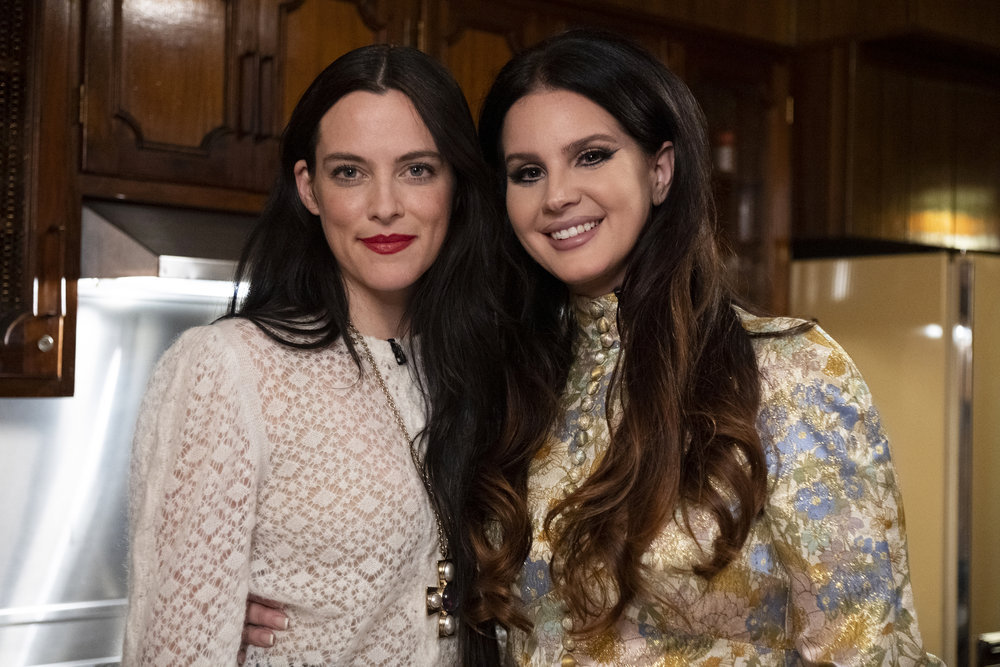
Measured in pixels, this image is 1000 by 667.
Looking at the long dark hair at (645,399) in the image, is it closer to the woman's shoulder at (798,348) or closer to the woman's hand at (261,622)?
the woman's shoulder at (798,348)

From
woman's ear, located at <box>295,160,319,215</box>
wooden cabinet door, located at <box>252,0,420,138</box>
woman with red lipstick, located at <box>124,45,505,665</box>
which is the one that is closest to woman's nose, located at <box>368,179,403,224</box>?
woman with red lipstick, located at <box>124,45,505,665</box>

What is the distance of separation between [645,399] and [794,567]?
0.27m

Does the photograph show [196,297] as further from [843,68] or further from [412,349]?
[843,68]

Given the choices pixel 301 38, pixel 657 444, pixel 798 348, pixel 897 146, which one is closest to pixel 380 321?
pixel 657 444

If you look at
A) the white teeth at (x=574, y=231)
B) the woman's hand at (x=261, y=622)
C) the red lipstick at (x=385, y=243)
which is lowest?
the woman's hand at (x=261, y=622)

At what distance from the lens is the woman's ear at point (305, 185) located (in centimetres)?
152

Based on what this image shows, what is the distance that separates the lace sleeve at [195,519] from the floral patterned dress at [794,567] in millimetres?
381

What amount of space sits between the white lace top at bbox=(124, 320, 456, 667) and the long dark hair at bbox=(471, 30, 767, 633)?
0.13 m

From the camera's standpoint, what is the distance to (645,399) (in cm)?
139

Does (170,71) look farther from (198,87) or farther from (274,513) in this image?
(274,513)

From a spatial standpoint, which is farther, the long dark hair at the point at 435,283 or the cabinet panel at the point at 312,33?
the cabinet panel at the point at 312,33

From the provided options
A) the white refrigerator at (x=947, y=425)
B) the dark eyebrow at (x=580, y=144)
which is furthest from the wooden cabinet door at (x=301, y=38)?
the white refrigerator at (x=947, y=425)

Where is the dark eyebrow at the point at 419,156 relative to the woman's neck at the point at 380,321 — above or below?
above

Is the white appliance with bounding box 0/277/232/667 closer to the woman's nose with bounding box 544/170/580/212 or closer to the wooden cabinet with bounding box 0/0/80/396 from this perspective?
the wooden cabinet with bounding box 0/0/80/396
